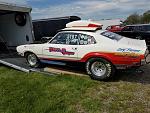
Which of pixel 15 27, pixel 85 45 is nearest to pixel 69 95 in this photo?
pixel 85 45

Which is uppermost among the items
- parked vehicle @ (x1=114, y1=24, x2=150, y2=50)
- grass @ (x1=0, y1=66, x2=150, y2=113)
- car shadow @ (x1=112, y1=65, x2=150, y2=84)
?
parked vehicle @ (x1=114, y1=24, x2=150, y2=50)

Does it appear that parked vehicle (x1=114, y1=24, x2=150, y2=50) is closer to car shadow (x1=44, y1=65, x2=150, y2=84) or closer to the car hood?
car shadow (x1=44, y1=65, x2=150, y2=84)

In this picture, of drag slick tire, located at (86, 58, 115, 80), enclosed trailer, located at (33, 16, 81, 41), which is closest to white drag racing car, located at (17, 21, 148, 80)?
drag slick tire, located at (86, 58, 115, 80)

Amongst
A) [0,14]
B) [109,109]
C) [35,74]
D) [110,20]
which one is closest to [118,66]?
[109,109]

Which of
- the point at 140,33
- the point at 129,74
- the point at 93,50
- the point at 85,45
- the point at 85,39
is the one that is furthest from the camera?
the point at 140,33

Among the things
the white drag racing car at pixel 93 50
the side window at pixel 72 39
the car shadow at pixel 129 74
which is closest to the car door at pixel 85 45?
the white drag racing car at pixel 93 50

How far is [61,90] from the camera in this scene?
6680mm

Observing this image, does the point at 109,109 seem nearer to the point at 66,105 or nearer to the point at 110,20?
the point at 66,105

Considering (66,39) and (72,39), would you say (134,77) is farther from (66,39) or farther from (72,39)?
(66,39)

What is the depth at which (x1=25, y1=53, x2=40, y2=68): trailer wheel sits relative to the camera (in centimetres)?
923

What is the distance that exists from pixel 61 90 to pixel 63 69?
7.65 ft

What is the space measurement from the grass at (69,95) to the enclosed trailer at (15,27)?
3.84m

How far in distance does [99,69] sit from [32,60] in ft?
9.66

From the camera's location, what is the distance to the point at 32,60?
944cm
